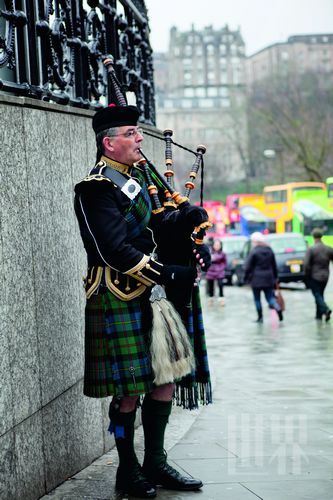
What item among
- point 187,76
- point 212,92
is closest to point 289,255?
point 212,92

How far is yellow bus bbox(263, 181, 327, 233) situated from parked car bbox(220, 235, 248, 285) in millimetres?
9881

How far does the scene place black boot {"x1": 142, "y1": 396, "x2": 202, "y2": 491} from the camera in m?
5.41

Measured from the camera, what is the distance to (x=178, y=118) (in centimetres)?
15725

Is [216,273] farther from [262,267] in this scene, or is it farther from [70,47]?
[70,47]

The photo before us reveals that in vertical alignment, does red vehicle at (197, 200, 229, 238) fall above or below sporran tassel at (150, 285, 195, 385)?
below

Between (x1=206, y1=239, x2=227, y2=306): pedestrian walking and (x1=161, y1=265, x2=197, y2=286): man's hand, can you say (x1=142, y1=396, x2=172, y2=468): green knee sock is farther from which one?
(x1=206, y1=239, x2=227, y2=306): pedestrian walking

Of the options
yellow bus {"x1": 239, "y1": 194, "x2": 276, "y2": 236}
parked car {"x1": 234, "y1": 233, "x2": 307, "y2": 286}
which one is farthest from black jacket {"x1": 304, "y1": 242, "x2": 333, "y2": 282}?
yellow bus {"x1": 239, "y1": 194, "x2": 276, "y2": 236}

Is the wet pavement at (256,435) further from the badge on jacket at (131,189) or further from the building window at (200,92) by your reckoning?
the building window at (200,92)

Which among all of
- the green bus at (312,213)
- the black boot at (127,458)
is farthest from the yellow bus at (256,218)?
the black boot at (127,458)

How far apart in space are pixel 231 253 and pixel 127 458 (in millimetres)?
35691

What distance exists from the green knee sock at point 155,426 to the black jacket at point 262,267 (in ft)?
50.9

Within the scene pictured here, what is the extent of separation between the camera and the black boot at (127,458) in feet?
17.2

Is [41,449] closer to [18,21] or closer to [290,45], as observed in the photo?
[18,21]

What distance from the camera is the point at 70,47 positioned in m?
6.78
